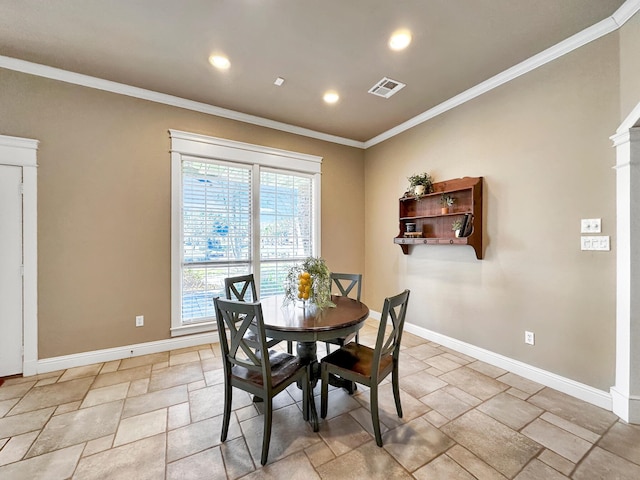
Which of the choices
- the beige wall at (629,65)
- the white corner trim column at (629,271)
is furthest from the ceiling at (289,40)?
the white corner trim column at (629,271)

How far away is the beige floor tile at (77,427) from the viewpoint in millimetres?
1816

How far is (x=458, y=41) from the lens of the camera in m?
2.36

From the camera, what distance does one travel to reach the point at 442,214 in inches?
131

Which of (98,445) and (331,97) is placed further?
(331,97)

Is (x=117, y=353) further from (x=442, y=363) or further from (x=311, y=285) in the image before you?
(x=442, y=363)

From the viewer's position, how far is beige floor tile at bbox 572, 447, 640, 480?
5.16ft

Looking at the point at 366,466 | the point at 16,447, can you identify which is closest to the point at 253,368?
the point at 366,466

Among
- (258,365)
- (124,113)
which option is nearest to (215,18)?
(124,113)

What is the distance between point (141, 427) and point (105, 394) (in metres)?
0.71

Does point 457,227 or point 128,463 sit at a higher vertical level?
point 457,227

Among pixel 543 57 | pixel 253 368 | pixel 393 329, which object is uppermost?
pixel 543 57

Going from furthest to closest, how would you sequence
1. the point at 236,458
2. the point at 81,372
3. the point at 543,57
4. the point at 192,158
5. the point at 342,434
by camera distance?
1. the point at 192,158
2. the point at 81,372
3. the point at 543,57
4. the point at 342,434
5. the point at 236,458

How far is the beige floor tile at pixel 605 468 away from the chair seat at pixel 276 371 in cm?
177

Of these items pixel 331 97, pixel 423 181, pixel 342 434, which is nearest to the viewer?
pixel 342 434
